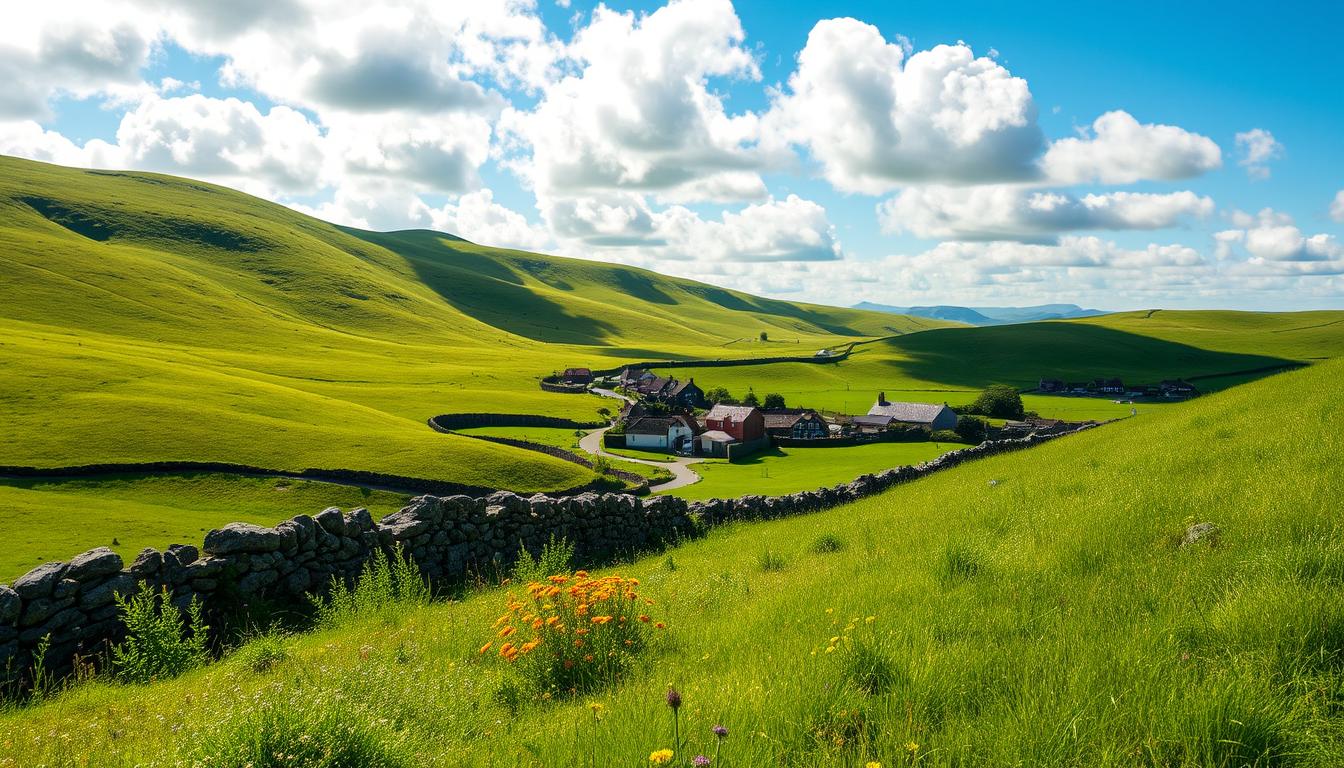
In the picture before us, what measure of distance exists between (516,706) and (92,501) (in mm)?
46366

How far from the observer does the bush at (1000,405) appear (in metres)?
A: 111

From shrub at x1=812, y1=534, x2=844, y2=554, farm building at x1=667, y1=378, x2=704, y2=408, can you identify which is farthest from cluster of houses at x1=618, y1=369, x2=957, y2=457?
shrub at x1=812, y1=534, x2=844, y2=554

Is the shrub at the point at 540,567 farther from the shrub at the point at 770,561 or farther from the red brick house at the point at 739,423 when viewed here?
the red brick house at the point at 739,423

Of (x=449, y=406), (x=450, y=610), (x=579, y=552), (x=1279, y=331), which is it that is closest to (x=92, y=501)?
(x=579, y=552)

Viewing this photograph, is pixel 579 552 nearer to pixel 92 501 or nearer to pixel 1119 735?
pixel 1119 735

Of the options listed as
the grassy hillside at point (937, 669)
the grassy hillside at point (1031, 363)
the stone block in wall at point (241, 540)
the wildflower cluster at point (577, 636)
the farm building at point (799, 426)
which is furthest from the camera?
the grassy hillside at point (1031, 363)

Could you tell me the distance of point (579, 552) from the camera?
59.5 feet

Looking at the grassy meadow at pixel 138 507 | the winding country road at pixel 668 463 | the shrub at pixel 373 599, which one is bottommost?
the winding country road at pixel 668 463

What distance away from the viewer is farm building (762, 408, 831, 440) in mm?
98375

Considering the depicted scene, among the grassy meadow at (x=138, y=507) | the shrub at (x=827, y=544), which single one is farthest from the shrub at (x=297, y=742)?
the grassy meadow at (x=138, y=507)

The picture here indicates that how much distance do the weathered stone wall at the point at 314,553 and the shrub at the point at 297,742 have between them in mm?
8342

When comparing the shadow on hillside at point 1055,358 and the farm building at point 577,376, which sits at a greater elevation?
the shadow on hillside at point 1055,358

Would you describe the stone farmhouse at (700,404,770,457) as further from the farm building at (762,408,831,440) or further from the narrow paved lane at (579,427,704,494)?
the narrow paved lane at (579,427,704,494)

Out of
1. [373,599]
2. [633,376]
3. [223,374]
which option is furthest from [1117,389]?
[373,599]
